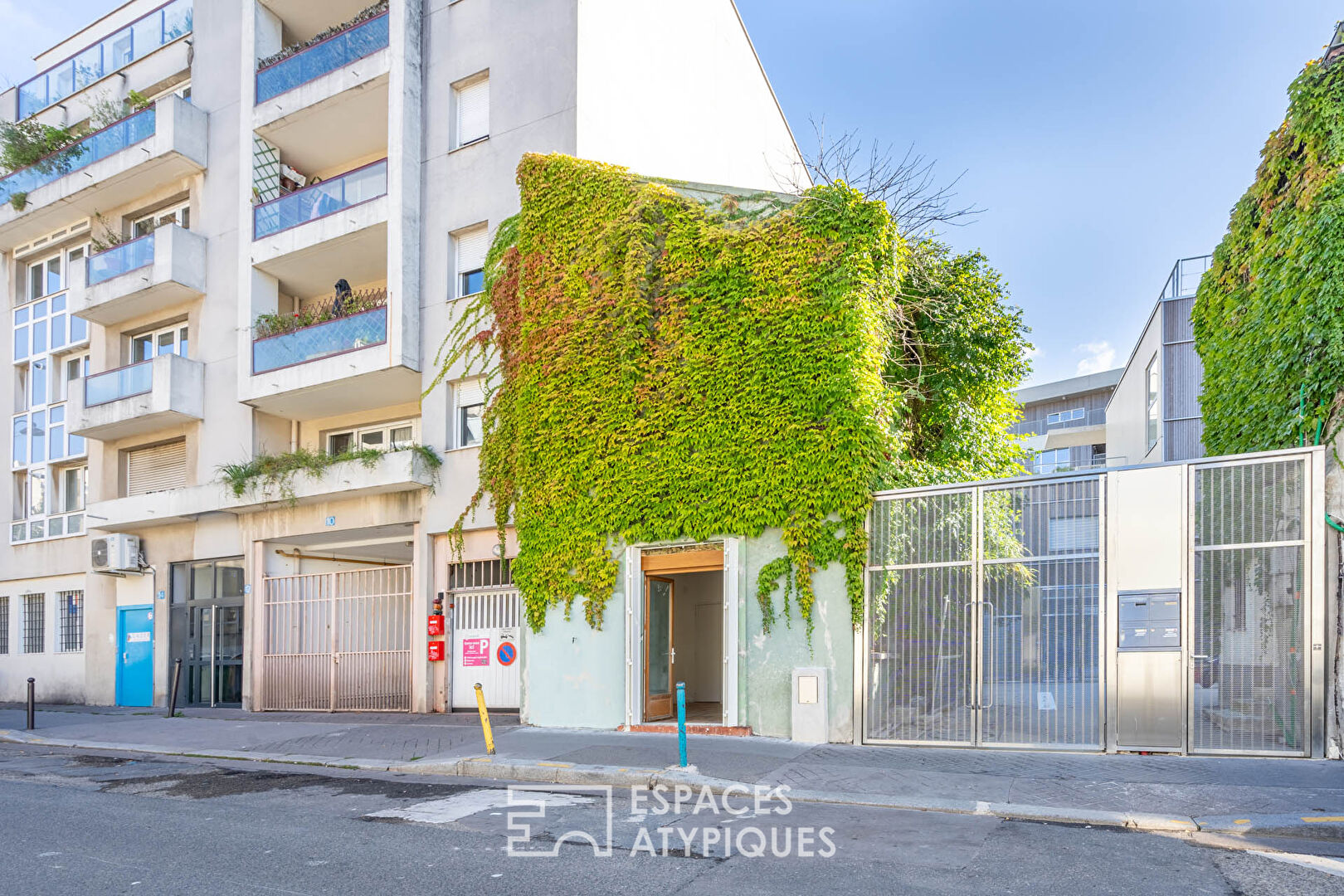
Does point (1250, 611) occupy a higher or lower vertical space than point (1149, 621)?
higher

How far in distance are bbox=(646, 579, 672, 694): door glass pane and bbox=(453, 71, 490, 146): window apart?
9284 mm

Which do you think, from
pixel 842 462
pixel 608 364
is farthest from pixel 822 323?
pixel 608 364

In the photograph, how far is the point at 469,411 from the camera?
17.4 metres

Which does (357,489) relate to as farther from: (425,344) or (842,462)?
(842,462)

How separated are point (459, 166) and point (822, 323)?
28.5 feet

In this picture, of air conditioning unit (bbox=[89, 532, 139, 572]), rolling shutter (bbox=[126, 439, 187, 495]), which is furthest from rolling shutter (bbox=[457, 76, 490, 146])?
air conditioning unit (bbox=[89, 532, 139, 572])

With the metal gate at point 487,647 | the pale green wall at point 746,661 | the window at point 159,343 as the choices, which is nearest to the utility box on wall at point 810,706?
the pale green wall at point 746,661

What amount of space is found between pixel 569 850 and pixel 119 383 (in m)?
18.7

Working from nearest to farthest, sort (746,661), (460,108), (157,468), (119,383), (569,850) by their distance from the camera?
(569,850)
(746,661)
(460,108)
(119,383)
(157,468)

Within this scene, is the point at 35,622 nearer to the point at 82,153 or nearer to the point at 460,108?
the point at 82,153

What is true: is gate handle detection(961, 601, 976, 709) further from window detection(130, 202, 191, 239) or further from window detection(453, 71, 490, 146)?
window detection(130, 202, 191, 239)

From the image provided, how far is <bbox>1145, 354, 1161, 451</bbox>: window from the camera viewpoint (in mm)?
24172

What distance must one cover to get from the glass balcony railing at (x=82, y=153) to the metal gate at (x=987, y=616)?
19.2m

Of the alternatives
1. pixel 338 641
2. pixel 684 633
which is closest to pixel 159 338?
pixel 338 641
